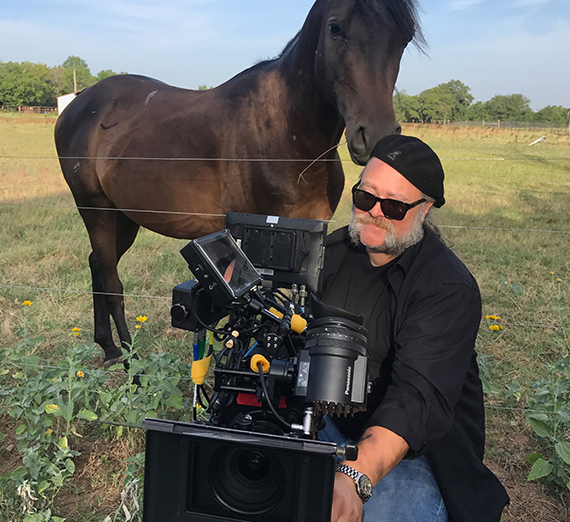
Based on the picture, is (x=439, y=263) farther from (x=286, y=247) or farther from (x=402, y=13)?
(x=402, y=13)

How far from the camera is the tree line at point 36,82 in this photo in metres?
8.34

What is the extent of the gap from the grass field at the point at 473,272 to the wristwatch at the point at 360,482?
1.38 metres

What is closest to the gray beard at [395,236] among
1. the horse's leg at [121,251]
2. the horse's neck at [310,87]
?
the horse's neck at [310,87]

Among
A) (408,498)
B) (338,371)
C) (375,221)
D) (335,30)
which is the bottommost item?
(408,498)

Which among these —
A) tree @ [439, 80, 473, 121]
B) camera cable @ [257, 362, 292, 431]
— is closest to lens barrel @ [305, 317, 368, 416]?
camera cable @ [257, 362, 292, 431]

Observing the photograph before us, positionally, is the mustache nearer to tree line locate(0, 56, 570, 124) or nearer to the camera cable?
the camera cable

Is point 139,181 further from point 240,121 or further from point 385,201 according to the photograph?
point 385,201

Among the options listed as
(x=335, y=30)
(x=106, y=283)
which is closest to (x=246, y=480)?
(x=335, y=30)

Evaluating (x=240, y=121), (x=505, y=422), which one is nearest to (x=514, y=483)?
(x=505, y=422)

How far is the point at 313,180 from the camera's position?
9.53 ft

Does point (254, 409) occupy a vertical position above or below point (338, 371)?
below

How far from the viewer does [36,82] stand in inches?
357

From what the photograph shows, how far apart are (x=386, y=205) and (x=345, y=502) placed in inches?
34.7

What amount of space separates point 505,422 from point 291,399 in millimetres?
1937
